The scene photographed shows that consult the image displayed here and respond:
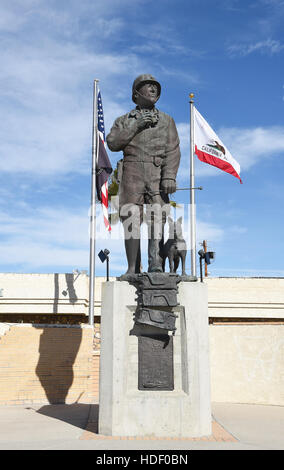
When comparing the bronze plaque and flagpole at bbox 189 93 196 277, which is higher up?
flagpole at bbox 189 93 196 277

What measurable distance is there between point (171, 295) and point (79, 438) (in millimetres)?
2705

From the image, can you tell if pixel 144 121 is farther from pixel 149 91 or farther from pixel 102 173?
pixel 102 173

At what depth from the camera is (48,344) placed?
48.5 feet

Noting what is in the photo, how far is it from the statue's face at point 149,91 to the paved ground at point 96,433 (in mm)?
6209

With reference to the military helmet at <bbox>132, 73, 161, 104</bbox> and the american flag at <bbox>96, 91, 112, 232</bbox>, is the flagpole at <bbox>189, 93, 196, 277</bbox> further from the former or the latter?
the military helmet at <bbox>132, 73, 161, 104</bbox>

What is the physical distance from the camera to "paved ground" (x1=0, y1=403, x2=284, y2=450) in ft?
22.1

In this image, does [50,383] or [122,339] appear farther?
[50,383]

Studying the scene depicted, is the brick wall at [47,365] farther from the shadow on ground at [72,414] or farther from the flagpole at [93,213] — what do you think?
the flagpole at [93,213]

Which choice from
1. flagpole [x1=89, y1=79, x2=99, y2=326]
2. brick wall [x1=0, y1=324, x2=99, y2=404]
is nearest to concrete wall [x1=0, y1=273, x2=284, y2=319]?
flagpole [x1=89, y1=79, x2=99, y2=326]

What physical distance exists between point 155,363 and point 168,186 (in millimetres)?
3308

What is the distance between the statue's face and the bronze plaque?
461 cm
